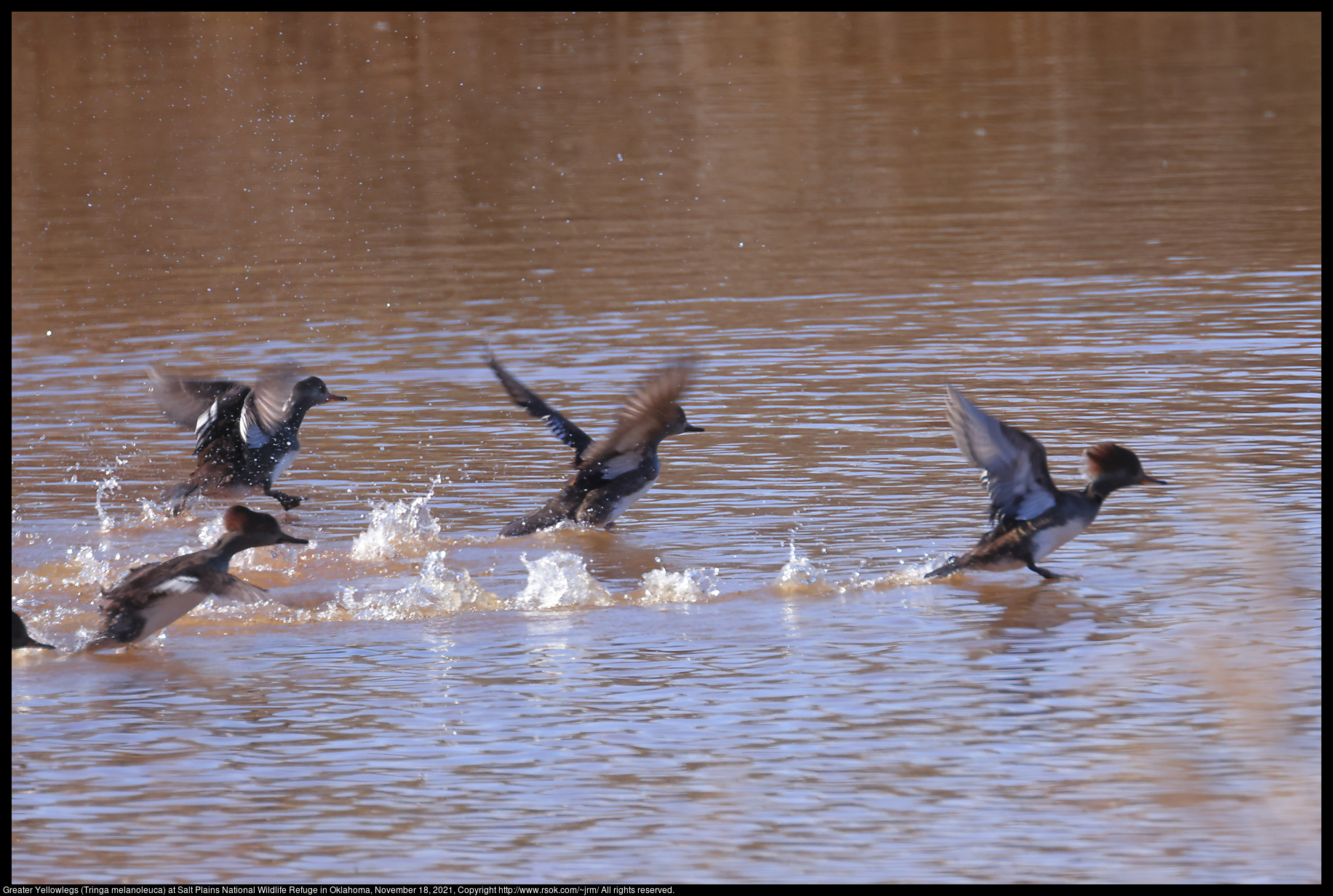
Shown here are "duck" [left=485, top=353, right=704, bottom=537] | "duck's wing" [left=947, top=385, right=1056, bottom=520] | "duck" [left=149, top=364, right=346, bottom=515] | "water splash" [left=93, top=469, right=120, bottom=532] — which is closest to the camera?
"duck's wing" [left=947, top=385, right=1056, bottom=520]

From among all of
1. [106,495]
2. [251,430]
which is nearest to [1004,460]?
[251,430]

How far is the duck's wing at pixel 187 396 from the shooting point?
10000mm

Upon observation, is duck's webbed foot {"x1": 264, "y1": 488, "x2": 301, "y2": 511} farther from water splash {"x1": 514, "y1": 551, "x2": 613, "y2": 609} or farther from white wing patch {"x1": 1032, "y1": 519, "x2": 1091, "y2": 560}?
white wing patch {"x1": 1032, "y1": 519, "x2": 1091, "y2": 560}

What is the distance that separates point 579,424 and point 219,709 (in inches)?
184

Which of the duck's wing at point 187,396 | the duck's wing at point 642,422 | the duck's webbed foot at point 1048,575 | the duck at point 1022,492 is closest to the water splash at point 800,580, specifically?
the duck at point 1022,492

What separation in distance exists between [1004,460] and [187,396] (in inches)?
180

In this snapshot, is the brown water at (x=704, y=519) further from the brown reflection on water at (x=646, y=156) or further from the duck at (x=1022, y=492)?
the duck at (x=1022, y=492)

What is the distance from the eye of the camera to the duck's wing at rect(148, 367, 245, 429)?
10000 millimetres

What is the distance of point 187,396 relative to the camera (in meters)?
10.0

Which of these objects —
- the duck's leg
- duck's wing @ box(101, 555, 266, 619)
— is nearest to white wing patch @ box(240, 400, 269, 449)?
the duck's leg

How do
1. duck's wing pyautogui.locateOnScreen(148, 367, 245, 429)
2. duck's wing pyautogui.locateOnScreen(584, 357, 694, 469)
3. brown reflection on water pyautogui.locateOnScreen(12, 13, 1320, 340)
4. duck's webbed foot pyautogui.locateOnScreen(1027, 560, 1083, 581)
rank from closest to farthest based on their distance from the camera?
duck's webbed foot pyautogui.locateOnScreen(1027, 560, 1083, 581) < duck's wing pyautogui.locateOnScreen(584, 357, 694, 469) < duck's wing pyautogui.locateOnScreen(148, 367, 245, 429) < brown reflection on water pyautogui.locateOnScreen(12, 13, 1320, 340)

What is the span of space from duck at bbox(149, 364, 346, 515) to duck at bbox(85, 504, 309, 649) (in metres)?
2.22

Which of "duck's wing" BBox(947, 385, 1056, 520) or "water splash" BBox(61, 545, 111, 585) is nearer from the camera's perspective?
"duck's wing" BBox(947, 385, 1056, 520)

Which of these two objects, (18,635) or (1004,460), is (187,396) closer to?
(18,635)
